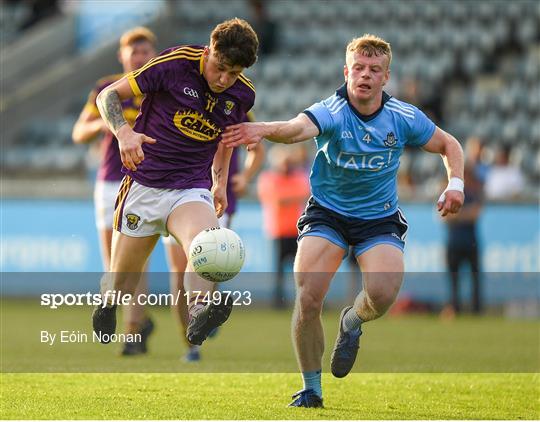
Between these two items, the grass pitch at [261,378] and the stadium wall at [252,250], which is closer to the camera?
the grass pitch at [261,378]

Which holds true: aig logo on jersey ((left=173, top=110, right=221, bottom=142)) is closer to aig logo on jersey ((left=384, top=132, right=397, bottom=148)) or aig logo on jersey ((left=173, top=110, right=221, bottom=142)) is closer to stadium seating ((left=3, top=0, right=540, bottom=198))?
aig logo on jersey ((left=384, top=132, right=397, bottom=148))

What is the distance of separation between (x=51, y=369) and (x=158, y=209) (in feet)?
6.99

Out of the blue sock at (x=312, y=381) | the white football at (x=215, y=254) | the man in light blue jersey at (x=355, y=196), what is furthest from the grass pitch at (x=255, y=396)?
the white football at (x=215, y=254)

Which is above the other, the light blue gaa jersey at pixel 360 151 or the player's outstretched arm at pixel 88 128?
the player's outstretched arm at pixel 88 128

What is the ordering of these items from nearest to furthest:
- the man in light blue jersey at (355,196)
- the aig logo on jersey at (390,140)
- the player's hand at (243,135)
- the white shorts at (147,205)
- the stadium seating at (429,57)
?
the player's hand at (243,135) < the man in light blue jersey at (355,196) < the aig logo on jersey at (390,140) < the white shorts at (147,205) < the stadium seating at (429,57)

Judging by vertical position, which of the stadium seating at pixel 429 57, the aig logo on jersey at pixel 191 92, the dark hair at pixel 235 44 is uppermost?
the stadium seating at pixel 429 57

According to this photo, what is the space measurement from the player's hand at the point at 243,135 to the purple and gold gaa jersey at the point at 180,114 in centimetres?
67

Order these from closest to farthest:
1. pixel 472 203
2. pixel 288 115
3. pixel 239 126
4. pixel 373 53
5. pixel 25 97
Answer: pixel 239 126 < pixel 373 53 < pixel 472 203 < pixel 288 115 < pixel 25 97

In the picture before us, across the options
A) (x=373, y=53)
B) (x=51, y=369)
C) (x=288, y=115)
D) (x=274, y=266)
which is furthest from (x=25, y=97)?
(x=373, y=53)

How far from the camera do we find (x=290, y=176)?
57.1ft

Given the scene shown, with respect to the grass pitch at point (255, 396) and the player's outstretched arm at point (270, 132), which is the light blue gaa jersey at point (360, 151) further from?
the grass pitch at point (255, 396)

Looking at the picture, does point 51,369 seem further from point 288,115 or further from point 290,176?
point 288,115

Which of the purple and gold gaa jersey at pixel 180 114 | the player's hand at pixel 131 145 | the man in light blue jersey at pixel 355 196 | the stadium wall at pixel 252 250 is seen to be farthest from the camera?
the stadium wall at pixel 252 250

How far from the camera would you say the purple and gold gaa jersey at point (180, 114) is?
8.05 meters
